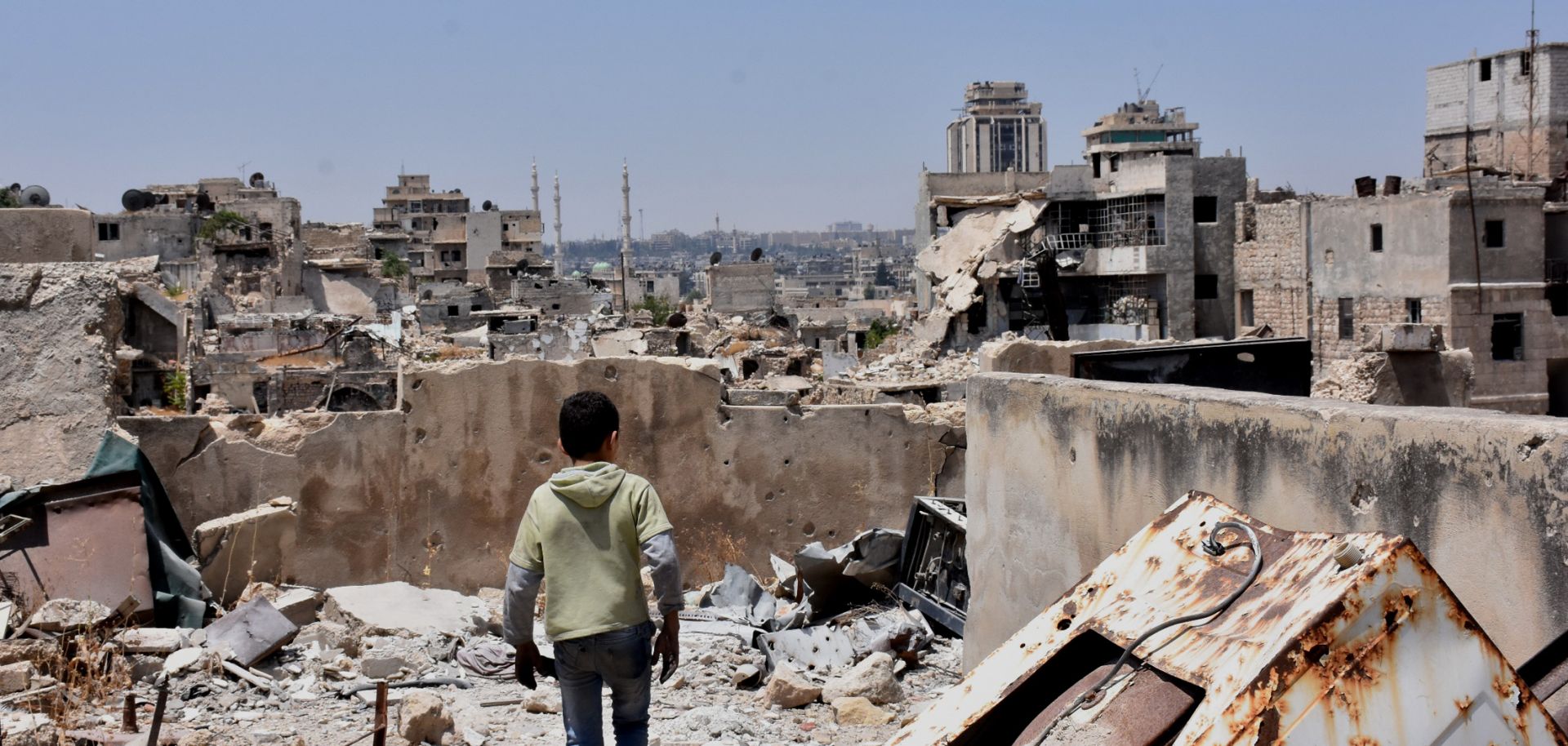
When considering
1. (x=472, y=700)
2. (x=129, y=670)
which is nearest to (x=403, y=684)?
(x=472, y=700)

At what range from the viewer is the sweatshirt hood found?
12.9ft

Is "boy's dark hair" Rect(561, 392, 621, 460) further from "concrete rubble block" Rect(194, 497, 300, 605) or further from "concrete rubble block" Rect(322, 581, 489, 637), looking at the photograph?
"concrete rubble block" Rect(194, 497, 300, 605)

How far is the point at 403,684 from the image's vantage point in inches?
233

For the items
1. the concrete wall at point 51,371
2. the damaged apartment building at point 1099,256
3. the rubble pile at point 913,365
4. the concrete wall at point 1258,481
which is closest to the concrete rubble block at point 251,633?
the concrete wall at point 51,371

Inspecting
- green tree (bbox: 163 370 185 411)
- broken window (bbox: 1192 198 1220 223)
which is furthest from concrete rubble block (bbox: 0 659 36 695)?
broken window (bbox: 1192 198 1220 223)

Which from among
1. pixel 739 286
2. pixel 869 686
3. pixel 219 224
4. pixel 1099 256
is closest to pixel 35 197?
pixel 219 224

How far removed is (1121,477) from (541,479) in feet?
13.6

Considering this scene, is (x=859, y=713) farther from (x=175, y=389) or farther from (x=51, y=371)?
(x=175, y=389)

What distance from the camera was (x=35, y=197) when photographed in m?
46.9

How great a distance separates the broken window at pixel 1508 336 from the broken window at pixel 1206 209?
27.5 ft

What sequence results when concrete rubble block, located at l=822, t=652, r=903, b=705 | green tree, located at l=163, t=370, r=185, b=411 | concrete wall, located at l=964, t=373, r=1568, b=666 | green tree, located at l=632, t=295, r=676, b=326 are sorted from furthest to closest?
green tree, located at l=632, t=295, r=676, b=326 → green tree, located at l=163, t=370, r=185, b=411 → concrete rubble block, located at l=822, t=652, r=903, b=705 → concrete wall, located at l=964, t=373, r=1568, b=666

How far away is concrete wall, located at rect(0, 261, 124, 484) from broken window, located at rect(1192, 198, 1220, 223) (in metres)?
29.0

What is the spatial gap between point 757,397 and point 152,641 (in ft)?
17.2

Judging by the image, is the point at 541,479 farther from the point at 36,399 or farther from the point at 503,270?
the point at 503,270
